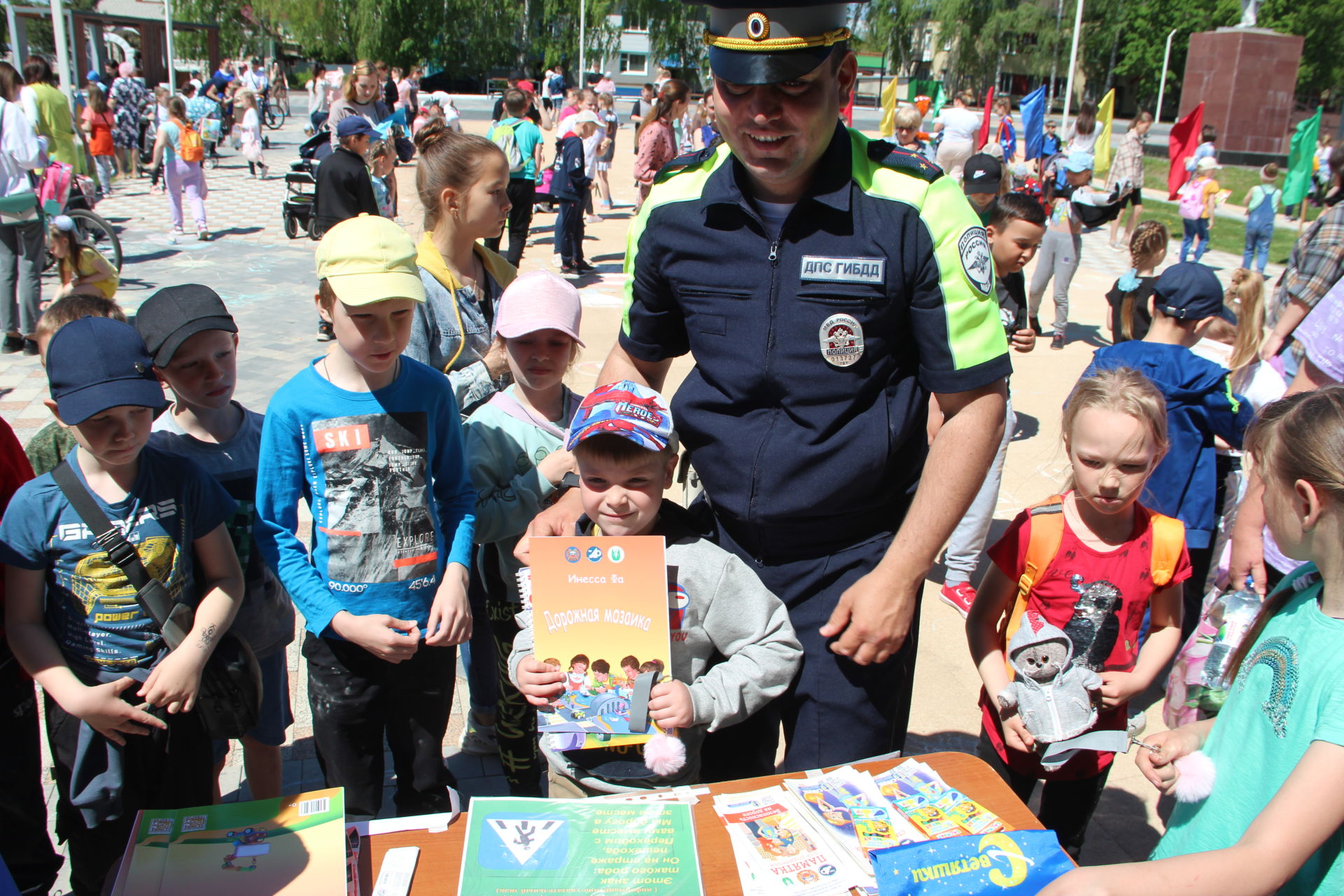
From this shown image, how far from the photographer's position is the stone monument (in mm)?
24547

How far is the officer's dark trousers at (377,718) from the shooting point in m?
2.44

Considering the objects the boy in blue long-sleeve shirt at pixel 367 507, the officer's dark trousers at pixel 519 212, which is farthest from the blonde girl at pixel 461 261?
the officer's dark trousers at pixel 519 212

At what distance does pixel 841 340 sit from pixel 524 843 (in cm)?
117

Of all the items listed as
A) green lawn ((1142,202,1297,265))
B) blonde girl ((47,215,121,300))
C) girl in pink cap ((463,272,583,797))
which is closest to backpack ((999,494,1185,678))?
girl in pink cap ((463,272,583,797))

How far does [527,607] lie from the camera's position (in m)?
2.03

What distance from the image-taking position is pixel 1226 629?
6.91 ft

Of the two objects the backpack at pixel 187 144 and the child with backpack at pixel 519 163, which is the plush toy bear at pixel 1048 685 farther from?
the backpack at pixel 187 144

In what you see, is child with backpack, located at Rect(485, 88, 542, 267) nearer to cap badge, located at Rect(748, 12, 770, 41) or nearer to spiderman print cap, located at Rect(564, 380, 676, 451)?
spiderman print cap, located at Rect(564, 380, 676, 451)

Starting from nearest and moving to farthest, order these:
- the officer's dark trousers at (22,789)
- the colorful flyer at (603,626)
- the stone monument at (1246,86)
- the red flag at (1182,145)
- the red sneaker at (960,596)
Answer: the colorful flyer at (603,626) < the officer's dark trousers at (22,789) < the red sneaker at (960,596) < the red flag at (1182,145) < the stone monument at (1246,86)

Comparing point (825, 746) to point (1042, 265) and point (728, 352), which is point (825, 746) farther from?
point (1042, 265)

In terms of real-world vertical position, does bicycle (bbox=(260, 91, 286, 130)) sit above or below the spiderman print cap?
above

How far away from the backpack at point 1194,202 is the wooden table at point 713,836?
13356mm

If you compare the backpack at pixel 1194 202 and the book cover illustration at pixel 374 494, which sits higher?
the backpack at pixel 1194 202

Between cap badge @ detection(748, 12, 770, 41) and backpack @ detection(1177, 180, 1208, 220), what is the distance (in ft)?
44.0
